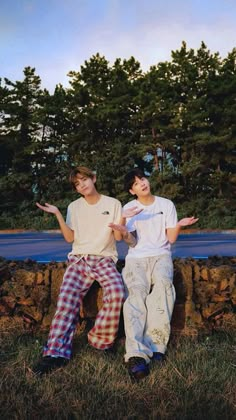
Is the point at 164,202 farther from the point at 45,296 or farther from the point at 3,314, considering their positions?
the point at 3,314

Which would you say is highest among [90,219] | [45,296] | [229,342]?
[90,219]

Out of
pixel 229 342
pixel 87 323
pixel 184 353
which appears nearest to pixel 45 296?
pixel 87 323

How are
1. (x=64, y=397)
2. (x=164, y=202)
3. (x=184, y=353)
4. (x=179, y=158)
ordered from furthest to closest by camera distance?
1. (x=179, y=158)
2. (x=164, y=202)
3. (x=184, y=353)
4. (x=64, y=397)

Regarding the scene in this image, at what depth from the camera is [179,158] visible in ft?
91.2

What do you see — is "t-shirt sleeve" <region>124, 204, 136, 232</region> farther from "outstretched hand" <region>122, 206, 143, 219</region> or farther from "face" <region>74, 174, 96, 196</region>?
"face" <region>74, 174, 96, 196</region>

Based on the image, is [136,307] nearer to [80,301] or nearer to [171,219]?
[80,301]

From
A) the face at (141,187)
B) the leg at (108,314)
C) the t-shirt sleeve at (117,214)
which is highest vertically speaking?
the face at (141,187)

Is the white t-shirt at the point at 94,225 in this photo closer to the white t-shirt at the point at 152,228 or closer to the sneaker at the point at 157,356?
the white t-shirt at the point at 152,228

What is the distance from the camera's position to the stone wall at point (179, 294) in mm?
3963

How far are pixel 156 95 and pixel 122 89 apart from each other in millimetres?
1903

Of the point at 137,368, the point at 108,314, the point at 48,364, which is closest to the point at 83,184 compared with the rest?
the point at 108,314

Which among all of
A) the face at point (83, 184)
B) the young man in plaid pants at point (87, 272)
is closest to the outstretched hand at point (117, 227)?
the young man in plaid pants at point (87, 272)

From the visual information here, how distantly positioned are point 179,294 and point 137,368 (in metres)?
0.99

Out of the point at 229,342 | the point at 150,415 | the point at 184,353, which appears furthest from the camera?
the point at 229,342
